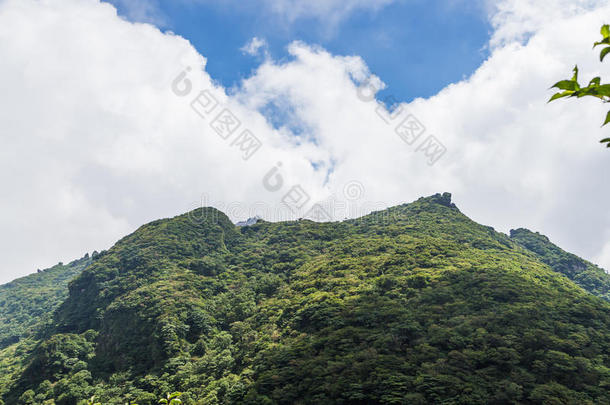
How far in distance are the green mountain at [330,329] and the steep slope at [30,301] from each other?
762 inches

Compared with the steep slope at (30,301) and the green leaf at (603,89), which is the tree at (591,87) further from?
the steep slope at (30,301)

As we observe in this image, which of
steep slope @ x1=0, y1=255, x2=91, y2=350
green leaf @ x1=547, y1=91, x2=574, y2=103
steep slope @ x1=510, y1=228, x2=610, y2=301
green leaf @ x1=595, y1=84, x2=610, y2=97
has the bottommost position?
steep slope @ x1=510, y1=228, x2=610, y2=301

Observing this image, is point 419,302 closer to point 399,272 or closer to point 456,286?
point 456,286

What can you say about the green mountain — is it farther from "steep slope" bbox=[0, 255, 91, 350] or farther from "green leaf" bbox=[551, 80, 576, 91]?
"green leaf" bbox=[551, 80, 576, 91]

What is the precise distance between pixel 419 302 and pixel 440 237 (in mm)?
29670

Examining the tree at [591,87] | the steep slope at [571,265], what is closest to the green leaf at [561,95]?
the tree at [591,87]

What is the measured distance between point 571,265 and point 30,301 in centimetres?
13940

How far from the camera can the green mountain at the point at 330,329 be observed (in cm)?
2252

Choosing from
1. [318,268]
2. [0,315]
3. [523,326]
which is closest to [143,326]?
[318,268]

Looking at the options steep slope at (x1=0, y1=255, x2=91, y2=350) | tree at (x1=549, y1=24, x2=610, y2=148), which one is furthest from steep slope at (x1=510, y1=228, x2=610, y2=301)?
steep slope at (x1=0, y1=255, x2=91, y2=350)

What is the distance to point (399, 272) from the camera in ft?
139

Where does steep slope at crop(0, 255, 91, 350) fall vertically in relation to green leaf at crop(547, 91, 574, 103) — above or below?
above

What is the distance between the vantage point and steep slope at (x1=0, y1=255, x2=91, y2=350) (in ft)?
232

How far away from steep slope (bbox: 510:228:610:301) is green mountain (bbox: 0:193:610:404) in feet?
3.84
